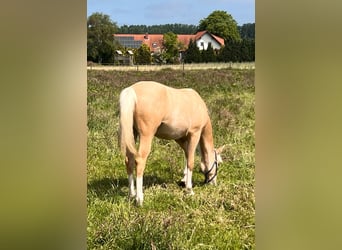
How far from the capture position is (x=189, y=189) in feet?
5.88

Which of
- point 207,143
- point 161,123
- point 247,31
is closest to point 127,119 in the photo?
point 161,123

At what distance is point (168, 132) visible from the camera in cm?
180

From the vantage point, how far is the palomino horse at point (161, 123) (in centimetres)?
171

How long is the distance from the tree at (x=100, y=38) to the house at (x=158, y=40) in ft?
0.10

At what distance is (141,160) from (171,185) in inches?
6.9

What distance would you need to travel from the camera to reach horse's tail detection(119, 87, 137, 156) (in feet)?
5.58

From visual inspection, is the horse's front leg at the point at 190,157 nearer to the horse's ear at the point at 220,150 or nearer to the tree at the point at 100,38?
the horse's ear at the point at 220,150

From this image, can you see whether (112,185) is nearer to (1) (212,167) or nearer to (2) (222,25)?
(1) (212,167)

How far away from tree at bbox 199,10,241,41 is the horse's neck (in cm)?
37

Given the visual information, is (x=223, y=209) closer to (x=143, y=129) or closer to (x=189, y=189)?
(x=189, y=189)

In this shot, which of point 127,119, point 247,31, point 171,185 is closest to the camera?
point 247,31
